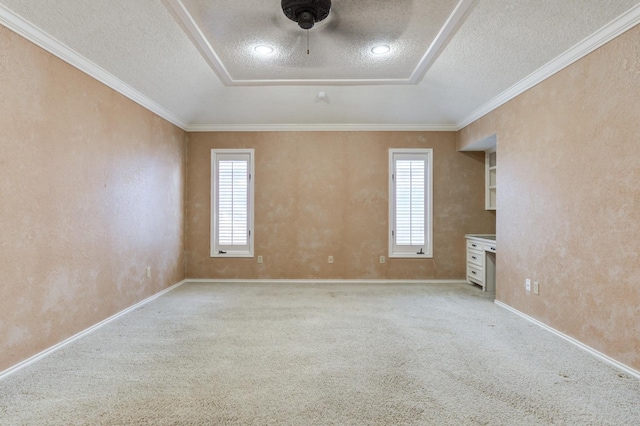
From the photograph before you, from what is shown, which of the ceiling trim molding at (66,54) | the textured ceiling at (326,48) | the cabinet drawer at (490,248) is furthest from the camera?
the cabinet drawer at (490,248)

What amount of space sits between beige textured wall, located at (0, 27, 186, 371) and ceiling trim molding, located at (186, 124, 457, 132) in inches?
46.5

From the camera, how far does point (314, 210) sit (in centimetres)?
543

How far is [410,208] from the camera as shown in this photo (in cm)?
543

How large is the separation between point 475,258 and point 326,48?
3886 millimetres

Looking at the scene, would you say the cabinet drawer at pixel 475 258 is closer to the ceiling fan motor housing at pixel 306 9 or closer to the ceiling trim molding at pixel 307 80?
the ceiling trim molding at pixel 307 80

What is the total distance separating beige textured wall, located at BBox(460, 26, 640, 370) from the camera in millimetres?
2367

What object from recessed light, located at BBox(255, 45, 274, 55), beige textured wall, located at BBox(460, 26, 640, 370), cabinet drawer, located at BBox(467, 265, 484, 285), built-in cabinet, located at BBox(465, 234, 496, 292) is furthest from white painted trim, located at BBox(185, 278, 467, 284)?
recessed light, located at BBox(255, 45, 274, 55)

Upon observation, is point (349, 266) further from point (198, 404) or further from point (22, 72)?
point (22, 72)

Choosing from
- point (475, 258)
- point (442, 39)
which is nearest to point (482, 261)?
point (475, 258)

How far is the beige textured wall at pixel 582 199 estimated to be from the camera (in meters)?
2.37

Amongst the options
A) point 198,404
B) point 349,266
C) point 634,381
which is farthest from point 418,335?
point 349,266

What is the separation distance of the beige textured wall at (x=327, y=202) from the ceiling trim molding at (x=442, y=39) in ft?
4.91

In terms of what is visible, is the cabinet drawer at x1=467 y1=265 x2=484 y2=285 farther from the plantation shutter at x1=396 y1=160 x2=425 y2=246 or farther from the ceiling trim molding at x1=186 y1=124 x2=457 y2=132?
the ceiling trim molding at x1=186 y1=124 x2=457 y2=132

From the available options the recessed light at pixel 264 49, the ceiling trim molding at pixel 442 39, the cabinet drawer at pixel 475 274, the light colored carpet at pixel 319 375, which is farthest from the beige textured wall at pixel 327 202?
the recessed light at pixel 264 49
